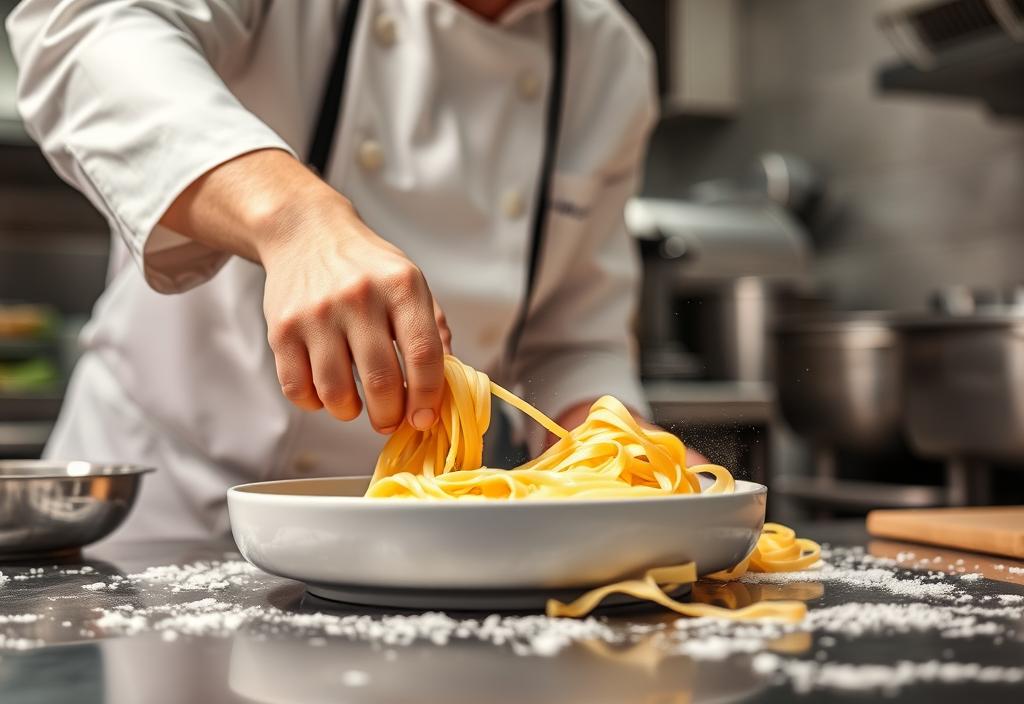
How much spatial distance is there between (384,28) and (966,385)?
5.03 feet

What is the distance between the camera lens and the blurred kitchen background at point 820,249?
262cm


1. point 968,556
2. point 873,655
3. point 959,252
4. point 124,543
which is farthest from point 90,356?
point 959,252

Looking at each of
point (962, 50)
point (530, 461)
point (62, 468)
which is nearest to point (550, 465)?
point (530, 461)

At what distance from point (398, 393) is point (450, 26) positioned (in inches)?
30.7

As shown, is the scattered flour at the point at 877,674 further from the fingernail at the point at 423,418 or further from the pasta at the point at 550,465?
the fingernail at the point at 423,418

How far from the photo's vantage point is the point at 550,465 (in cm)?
91

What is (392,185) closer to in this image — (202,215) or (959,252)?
(202,215)

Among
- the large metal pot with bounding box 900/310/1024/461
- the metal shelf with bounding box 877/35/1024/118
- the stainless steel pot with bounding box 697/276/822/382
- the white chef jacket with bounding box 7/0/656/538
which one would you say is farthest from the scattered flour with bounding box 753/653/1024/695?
the stainless steel pot with bounding box 697/276/822/382

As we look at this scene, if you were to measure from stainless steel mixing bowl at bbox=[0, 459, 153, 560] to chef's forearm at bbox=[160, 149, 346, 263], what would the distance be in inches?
9.3

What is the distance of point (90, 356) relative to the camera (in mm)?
1640

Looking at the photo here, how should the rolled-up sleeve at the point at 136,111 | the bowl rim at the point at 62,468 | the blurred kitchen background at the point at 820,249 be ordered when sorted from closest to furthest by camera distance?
1. the rolled-up sleeve at the point at 136,111
2. the bowl rim at the point at 62,468
3. the blurred kitchen background at the point at 820,249

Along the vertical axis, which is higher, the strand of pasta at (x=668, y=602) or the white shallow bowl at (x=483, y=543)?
the white shallow bowl at (x=483, y=543)

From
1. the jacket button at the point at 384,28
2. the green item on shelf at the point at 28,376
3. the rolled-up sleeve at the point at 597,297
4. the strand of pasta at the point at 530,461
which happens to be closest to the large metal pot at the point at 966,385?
the rolled-up sleeve at the point at 597,297

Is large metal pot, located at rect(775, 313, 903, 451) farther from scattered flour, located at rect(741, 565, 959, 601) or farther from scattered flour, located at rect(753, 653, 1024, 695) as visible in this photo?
scattered flour, located at rect(753, 653, 1024, 695)
